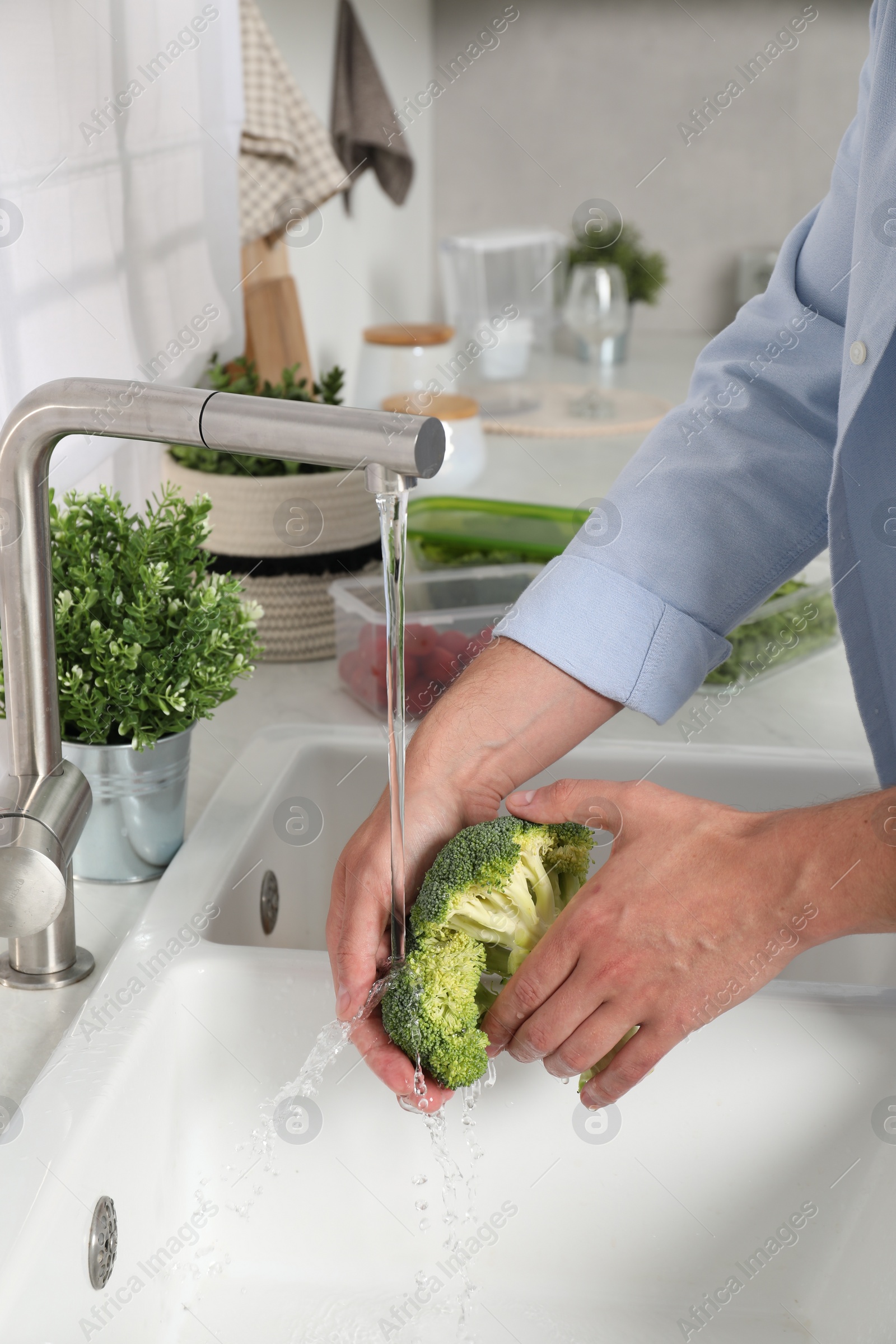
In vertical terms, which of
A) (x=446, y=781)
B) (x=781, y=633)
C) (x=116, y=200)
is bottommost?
(x=781, y=633)

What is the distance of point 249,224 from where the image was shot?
175 centimetres

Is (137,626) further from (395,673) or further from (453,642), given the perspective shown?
(453,642)

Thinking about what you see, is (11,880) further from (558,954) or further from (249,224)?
(249,224)

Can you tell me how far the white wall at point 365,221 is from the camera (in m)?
2.21

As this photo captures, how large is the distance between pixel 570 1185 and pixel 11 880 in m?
0.39

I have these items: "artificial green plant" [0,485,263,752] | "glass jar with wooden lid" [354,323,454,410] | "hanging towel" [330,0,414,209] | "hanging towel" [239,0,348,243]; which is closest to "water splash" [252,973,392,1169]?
"artificial green plant" [0,485,263,752]

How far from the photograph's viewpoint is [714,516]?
0.84 m

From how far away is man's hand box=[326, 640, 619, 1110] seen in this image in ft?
2.21

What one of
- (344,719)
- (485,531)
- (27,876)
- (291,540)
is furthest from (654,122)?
(27,876)

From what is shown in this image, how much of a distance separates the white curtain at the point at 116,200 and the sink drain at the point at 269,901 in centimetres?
39

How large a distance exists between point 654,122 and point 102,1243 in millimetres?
3302

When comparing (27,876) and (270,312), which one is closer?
(27,876)

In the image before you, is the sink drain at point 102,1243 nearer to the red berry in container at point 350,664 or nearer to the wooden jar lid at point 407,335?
the red berry in container at point 350,664

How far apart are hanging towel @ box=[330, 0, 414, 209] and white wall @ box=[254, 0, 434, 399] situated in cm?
2
